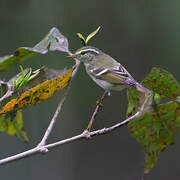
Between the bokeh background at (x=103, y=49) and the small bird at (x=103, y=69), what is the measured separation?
2.14m

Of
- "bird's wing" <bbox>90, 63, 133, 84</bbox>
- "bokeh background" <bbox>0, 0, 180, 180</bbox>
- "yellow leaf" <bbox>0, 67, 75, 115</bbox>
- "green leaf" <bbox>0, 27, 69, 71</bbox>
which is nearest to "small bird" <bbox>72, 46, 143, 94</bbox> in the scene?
"bird's wing" <bbox>90, 63, 133, 84</bbox>

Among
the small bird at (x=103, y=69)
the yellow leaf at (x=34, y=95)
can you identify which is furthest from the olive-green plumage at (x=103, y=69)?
the yellow leaf at (x=34, y=95)

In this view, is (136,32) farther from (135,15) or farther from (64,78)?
(64,78)

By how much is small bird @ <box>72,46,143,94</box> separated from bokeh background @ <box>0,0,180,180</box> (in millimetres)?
2142

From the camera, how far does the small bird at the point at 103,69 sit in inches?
48.7

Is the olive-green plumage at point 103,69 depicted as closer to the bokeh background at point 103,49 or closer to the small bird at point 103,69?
the small bird at point 103,69

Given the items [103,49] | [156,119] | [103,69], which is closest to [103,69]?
[103,69]

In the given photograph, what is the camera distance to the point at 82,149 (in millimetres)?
4020

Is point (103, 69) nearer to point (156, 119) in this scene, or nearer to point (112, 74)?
point (112, 74)

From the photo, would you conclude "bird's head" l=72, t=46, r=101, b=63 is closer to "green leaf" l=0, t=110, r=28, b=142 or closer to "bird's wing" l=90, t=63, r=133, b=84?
"bird's wing" l=90, t=63, r=133, b=84

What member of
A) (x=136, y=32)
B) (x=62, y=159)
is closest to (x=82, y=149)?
(x=62, y=159)

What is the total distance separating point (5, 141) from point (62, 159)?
1046 mm

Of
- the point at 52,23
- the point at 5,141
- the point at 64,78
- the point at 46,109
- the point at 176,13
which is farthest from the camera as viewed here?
the point at 52,23

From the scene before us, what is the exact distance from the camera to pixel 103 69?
56.2 inches
